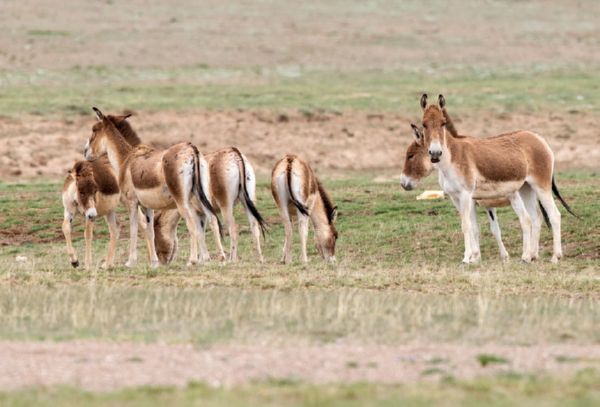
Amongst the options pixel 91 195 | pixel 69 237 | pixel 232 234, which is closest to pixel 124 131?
pixel 91 195

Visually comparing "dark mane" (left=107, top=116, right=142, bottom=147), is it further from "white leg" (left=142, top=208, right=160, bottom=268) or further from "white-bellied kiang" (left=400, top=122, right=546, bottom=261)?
"white-bellied kiang" (left=400, top=122, right=546, bottom=261)

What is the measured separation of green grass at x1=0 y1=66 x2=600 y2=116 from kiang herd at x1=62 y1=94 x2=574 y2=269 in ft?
67.5

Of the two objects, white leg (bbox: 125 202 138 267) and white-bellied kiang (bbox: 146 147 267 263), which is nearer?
white leg (bbox: 125 202 138 267)

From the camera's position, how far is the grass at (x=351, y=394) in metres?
9.11

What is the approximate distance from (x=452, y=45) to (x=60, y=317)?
48102mm

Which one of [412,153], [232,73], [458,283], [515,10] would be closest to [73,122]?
[232,73]

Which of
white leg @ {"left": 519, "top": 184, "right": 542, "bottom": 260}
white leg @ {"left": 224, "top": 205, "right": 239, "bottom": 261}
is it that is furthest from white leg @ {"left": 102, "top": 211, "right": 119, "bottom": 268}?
white leg @ {"left": 519, "top": 184, "right": 542, "bottom": 260}

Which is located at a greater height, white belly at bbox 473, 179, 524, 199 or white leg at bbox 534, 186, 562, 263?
white belly at bbox 473, 179, 524, 199

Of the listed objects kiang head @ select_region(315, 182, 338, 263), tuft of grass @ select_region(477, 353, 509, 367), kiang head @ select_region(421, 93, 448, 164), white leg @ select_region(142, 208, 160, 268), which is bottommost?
kiang head @ select_region(315, 182, 338, 263)

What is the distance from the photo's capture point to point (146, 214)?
19.4m

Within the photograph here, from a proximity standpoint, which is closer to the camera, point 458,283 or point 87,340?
point 87,340

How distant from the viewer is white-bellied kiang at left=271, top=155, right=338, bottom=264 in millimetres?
19641

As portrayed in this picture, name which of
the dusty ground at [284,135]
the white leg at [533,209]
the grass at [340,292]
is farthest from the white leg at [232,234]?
the dusty ground at [284,135]

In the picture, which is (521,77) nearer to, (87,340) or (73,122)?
(73,122)
